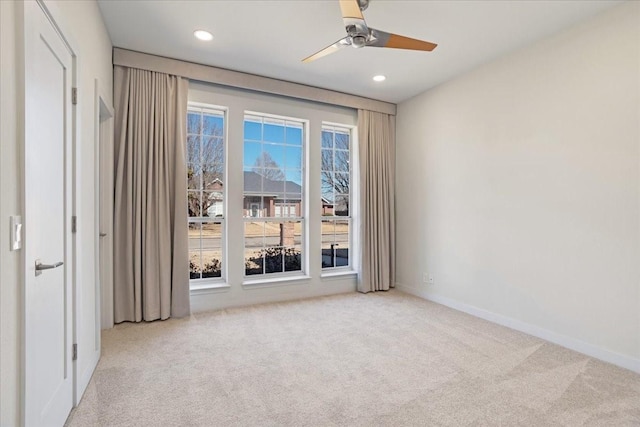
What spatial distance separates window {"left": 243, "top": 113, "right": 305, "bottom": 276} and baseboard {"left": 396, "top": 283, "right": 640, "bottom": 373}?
2013 millimetres

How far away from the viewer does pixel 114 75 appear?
3.46 metres

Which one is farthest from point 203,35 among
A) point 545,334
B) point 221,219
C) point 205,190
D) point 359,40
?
point 545,334

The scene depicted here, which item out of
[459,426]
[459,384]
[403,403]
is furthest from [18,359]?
[459,384]

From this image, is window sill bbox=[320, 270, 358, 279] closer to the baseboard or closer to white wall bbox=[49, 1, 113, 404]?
the baseboard

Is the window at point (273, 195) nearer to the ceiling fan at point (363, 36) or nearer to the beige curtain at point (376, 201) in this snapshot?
the beige curtain at point (376, 201)

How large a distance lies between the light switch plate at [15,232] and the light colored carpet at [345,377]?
4.03ft

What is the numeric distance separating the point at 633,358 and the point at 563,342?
50cm

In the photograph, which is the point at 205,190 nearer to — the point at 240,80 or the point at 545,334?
the point at 240,80

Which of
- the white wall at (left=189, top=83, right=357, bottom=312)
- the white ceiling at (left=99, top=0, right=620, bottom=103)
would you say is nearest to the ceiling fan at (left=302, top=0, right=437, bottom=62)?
the white ceiling at (left=99, top=0, right=620, bottom=103)

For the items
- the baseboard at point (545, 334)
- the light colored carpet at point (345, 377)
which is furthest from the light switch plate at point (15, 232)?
the baseboard at point (545, 334)

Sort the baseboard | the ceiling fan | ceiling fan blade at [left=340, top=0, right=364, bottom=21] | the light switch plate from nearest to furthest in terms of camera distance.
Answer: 1. the light switch plate
2. ceiling fan blade at [left=340, top=0, right=364, bottom=21]
3. the ceiling fan
4. the baseboard

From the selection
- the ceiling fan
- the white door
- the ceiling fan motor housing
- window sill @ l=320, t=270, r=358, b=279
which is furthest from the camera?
window sill @ l=320, t=270, r=358, b=279

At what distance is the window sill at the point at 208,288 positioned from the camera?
3947mm

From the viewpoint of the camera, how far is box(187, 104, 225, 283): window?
408cm
